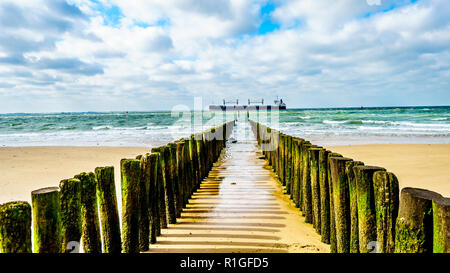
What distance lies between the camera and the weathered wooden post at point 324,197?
3.53m

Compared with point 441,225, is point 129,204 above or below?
below

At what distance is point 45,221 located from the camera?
1984 mm

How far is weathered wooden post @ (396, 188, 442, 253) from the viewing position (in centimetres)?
189

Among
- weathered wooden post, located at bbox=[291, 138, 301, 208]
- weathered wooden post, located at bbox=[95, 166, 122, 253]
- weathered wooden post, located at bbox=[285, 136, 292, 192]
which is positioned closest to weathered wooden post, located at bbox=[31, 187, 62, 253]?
weathered wooden post, located at bbox=[95, 166, 122, 253]

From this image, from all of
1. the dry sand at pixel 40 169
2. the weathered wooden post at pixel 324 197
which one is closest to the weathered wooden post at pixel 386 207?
the weathered wooden post at pixel 324 197

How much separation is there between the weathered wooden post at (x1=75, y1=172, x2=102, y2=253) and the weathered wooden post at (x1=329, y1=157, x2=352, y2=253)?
2.40 m

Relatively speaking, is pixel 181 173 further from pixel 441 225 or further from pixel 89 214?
pixel 441 225

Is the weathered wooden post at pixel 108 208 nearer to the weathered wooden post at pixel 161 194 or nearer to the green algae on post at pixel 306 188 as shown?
the weathered wooden post at pixel 161 194

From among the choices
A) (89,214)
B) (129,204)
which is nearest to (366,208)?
(129,204)

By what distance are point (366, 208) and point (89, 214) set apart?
8.06 feet

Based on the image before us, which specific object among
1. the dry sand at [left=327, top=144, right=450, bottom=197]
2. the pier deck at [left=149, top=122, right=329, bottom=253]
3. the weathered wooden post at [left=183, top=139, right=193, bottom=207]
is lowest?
the pier deck at [left=149, top=122, right=329, bottom=253]

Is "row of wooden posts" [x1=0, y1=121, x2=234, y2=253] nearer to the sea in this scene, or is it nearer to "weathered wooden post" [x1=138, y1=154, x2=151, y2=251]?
"weathered wooden post" [x1=138, y1=154, x2=151, y2=251]

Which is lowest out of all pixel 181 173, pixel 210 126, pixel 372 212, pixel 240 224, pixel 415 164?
pixel 240 224
